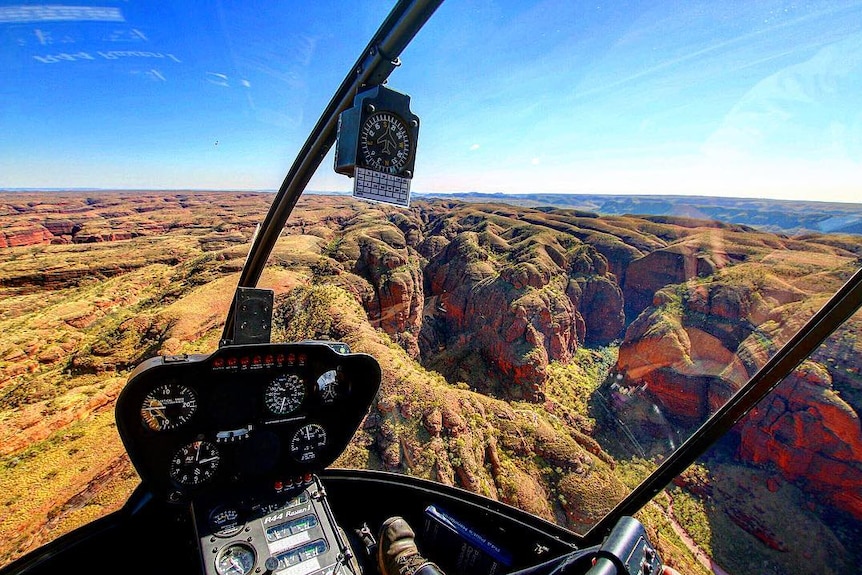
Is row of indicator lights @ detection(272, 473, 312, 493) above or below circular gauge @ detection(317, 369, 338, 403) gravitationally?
below

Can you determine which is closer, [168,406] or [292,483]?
[168,406]

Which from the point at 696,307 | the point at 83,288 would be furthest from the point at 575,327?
the point at 83,288

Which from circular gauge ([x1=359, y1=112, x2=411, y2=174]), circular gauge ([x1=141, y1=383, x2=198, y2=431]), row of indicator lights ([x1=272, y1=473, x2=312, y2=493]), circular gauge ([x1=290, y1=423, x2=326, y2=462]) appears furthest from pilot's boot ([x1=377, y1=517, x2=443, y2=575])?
circular gauge ([x1=359, y1=112, x2=411, y2=174])

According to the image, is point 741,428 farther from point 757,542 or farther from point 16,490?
point 16,490

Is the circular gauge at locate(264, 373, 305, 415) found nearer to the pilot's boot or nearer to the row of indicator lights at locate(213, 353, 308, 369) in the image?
the row of indicator lights at locate(213, 353, 308, 369)

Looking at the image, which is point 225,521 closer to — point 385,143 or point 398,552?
point 398,552

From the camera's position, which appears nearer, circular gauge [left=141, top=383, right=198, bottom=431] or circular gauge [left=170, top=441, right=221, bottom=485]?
circular gauge [left=141, top=383, right=198, bottom=431]

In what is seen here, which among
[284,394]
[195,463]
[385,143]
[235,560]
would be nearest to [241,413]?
[284,394]
